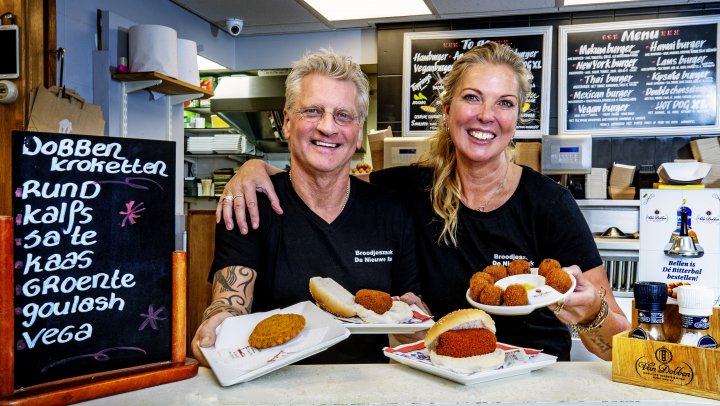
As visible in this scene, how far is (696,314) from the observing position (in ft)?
3.35

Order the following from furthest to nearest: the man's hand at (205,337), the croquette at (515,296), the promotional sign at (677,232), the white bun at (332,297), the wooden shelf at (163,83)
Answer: the wooden shelf at (163,83), the promotional sign at (677,232), the white bun at (332,297), the croquette at (515,296), the man's hand at (205,337)

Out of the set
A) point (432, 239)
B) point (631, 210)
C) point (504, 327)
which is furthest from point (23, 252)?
point (631, 210)

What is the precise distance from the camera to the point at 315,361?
5.50 ft

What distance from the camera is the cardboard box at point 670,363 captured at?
1.00 meters

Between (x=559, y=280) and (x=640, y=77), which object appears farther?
Answer: (x=640, y=77)

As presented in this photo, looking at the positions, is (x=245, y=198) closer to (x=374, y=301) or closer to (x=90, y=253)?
(x=374, y=301)

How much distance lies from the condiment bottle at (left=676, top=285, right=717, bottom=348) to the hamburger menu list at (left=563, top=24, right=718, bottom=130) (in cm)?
435

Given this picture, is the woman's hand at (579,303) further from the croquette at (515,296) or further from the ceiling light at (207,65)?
the ceiling light at (207,65)

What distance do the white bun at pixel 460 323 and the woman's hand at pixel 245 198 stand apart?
690 mm

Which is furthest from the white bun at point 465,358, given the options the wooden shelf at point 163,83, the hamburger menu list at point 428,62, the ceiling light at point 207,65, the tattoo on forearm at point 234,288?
the ceiling light at point 207,65

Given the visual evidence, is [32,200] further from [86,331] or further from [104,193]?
[86,331]

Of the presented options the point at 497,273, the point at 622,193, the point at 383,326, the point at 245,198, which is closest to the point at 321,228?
the point at 245,198

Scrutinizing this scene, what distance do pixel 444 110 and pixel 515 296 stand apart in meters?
0.92

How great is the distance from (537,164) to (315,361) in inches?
130
